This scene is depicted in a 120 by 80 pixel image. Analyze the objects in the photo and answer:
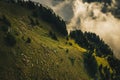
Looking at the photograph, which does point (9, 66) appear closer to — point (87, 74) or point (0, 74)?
point (0, 74)

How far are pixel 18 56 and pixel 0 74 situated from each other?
776 inches

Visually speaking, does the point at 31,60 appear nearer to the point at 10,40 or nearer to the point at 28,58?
the point at 28,58

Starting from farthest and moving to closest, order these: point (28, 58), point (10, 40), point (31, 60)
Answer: point (31, 60), point (10, 40), point (28, 58)

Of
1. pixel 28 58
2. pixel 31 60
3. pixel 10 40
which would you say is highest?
pixel 10 40

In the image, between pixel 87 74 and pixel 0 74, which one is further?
pixel 87 74

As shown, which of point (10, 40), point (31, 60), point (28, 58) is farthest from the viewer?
point (31, 60)

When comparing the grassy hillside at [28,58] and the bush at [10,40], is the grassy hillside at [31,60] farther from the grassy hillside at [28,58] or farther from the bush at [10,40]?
the bush at [10,40]

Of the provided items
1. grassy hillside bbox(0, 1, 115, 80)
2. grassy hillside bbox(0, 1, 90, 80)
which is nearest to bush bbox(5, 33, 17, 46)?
grassy hillside bbox(0, 1, 115, 80)

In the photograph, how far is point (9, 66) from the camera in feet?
477

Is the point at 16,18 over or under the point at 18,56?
over

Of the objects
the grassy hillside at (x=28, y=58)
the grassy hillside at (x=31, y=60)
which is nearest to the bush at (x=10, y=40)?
the grassy hillside at (x=28, y=58)

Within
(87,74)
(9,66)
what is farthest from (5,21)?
(87,74)

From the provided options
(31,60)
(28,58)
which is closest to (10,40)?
(28,58)

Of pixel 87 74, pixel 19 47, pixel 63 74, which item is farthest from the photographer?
pixel 87 74
